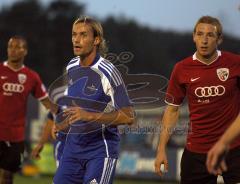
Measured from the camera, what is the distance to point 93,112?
7238mm

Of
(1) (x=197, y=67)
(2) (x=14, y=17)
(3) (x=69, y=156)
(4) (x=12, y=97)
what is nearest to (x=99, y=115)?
(3) (x=69, y=156)

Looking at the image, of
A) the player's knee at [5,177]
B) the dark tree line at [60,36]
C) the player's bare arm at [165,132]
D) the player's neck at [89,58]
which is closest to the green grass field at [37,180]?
the dark tree line at [60,36]

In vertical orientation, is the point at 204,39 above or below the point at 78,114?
above

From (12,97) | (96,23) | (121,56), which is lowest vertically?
(12,97)

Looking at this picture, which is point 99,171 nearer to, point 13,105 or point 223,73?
point 223,73

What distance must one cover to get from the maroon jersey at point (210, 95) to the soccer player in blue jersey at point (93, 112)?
0.68 metres

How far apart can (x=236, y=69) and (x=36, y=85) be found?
188 inches

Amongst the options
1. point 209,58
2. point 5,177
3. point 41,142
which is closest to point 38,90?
point 41,142

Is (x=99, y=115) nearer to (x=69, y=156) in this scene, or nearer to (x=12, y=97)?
(x=69, y=156)

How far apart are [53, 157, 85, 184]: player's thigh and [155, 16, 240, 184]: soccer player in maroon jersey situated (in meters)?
0.78

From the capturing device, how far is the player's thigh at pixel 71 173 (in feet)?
24.3

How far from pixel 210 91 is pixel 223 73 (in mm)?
225

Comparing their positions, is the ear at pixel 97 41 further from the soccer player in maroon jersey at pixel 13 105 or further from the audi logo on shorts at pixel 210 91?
the soccer player in maroon jersey at pixel 13 105

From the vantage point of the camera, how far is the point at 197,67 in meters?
7.63
